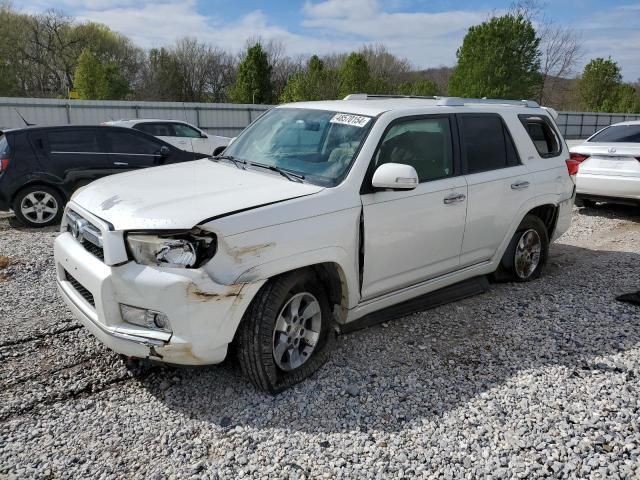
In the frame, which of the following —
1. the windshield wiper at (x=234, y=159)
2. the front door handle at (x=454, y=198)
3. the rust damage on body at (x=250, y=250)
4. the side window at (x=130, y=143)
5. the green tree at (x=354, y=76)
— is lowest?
the rust damage on body at (x=250, y=250)

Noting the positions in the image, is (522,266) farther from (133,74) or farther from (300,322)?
(133,74)

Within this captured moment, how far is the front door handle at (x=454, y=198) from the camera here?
13.4 ft

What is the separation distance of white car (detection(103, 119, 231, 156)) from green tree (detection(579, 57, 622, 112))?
3087 centimetres

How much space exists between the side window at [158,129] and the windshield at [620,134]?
1050 centimetres

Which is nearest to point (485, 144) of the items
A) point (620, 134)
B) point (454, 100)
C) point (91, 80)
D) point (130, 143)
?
point (454, 100)

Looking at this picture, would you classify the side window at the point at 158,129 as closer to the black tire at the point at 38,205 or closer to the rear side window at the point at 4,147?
the rear side window at the point at 4,147

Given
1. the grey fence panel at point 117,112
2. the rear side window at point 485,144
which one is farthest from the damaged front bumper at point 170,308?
the grey fence panel at point 117,112

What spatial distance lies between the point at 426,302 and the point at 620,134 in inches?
263

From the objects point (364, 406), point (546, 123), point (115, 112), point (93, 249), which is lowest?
point (364, 406)

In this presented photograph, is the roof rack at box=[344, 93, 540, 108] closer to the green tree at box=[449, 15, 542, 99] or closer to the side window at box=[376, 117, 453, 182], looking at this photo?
the side window at box=[376, 117, 453, 182]

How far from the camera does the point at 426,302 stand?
4.41m

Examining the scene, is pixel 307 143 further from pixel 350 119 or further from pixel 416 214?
pixel 416 214

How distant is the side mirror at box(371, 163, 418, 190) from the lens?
339cm

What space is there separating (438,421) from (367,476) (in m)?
0.66
